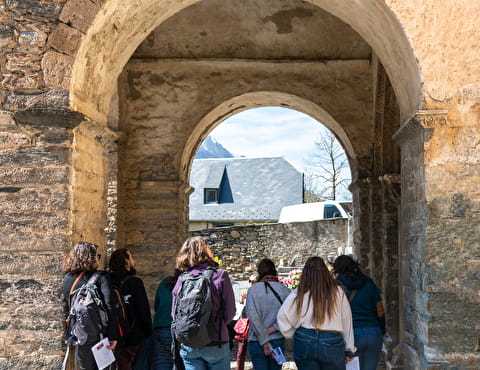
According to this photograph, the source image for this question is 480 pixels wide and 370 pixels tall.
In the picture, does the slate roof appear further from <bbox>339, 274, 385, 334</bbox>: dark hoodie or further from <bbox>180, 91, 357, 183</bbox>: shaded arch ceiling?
<bbox>339, 274, 385, 334</bbox>: dark hoodie

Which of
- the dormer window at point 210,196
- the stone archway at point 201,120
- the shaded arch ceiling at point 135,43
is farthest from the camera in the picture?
the dormer window at point 210,196

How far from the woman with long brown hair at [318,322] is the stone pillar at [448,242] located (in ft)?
2.39

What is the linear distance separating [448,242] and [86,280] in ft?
8.98

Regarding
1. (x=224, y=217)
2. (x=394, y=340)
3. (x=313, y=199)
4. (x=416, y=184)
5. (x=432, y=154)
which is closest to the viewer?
(x=432, y=154)

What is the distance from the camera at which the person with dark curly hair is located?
4.12 m

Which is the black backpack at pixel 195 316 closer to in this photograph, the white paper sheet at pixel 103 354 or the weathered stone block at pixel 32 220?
the white paper sheet at pixel 103 354

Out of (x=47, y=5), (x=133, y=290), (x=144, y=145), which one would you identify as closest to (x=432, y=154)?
(x=133, y=290)

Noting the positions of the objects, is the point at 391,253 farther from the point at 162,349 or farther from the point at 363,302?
the point at 162,349

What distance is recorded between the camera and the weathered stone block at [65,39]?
163 inches

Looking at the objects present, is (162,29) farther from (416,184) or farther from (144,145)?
(416,184)

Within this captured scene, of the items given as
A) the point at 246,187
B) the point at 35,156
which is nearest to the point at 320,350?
the point at 35,156

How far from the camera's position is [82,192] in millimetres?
4473

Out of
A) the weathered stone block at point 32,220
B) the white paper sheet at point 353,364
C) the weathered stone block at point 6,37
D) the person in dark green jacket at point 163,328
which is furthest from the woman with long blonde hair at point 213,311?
the weathered stone block at point 6,37

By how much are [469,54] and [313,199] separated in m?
29.8
